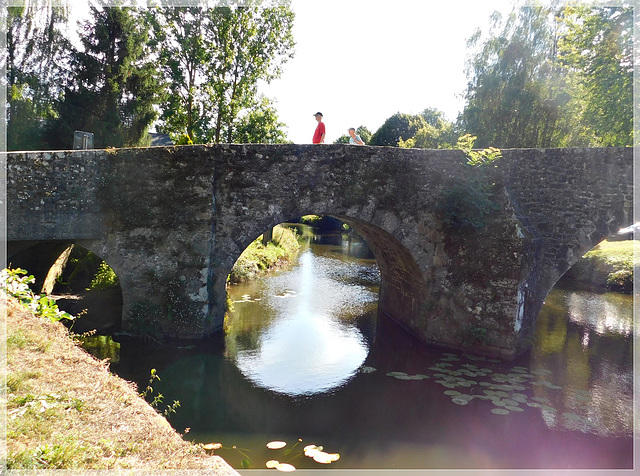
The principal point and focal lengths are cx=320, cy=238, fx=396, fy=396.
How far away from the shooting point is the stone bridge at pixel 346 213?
859 centimetres

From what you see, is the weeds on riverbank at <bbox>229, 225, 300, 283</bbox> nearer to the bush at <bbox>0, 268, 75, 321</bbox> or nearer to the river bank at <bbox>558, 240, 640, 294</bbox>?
the bush at <bbox>0, 268, 75, 321</bbox>

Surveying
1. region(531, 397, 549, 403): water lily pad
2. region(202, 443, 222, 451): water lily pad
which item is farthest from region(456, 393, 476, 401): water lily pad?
region(202, 443, 222, 451): water lily pad

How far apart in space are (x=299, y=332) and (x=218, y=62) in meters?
14.9

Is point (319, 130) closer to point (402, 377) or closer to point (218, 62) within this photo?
point (402, 377)

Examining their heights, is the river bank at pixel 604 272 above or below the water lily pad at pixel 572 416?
above

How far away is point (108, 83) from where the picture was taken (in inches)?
888

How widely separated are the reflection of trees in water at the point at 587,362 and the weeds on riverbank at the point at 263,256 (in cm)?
1031

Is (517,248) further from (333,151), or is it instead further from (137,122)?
(137,122)

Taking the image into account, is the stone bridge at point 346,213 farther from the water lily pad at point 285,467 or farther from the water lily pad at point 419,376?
the water lily pad at point 285,467

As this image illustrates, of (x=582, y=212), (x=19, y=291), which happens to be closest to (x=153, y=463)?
(x=19, y=291)

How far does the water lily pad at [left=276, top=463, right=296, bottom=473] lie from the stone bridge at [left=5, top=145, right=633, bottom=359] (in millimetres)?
4495

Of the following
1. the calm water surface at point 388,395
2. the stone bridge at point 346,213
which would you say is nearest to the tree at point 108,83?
the stone bridge at point 346,213

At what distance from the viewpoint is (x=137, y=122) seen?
23.9 m

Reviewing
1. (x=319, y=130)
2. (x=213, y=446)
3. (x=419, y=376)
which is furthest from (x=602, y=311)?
(x=213, y=446)
